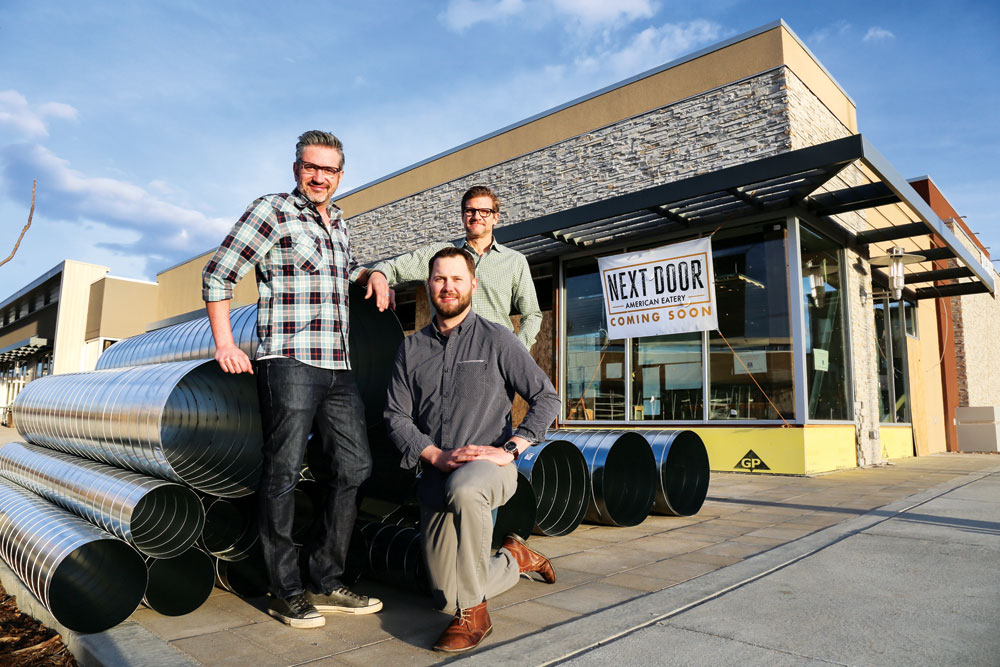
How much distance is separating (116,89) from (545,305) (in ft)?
28.2

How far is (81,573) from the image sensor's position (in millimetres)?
2504

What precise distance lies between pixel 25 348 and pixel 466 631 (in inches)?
1394

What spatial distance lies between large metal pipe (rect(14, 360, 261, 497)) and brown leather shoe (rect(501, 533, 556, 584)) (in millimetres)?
1209

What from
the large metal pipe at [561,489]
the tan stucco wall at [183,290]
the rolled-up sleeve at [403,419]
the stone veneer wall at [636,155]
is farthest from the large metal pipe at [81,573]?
the tan stucco wall at [183,290]

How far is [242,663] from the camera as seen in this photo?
2.04 meters

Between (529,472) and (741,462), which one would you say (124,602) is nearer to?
(529,472)

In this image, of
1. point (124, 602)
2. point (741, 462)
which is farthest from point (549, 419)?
point (741, 462)

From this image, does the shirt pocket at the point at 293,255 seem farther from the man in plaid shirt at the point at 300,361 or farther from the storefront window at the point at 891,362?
the storefront window at the point at 891,362

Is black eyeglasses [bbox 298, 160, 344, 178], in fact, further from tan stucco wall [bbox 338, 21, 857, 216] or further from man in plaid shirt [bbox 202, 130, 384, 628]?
tan stucco wall [bbox 338, 21, 857, 216]

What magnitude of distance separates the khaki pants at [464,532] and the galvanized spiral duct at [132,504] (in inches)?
40.1

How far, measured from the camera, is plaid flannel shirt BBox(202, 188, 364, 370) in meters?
2.54

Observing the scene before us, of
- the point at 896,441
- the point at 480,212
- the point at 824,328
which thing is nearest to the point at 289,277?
the point at 480,212

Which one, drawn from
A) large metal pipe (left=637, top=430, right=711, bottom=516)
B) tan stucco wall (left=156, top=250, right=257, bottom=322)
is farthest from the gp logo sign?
tan stucco wall (left=156, top=250, right=257, bottom=322)

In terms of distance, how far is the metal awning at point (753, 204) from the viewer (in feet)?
24.4
